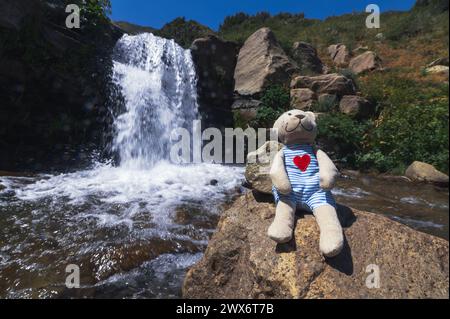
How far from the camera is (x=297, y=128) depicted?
2.92 meters

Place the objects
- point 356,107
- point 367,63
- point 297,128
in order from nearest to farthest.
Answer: point 297,128 → point 356,107 → point 367,63

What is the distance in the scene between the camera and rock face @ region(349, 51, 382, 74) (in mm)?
17953

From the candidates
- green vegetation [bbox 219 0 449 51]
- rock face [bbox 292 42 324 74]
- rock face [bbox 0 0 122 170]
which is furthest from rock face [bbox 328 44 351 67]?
rock face [bbox 0 0 122 170]

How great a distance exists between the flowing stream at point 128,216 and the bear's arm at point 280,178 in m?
0.98

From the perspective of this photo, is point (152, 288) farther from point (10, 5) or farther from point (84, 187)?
point (10, 5)

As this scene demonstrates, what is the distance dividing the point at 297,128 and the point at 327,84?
1149 centimetres

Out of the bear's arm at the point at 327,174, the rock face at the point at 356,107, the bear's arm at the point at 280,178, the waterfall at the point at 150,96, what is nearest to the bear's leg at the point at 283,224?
the bear's arm at the point at 280,178

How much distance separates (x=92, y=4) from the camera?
11.9m

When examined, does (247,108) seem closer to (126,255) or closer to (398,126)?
(398,126)

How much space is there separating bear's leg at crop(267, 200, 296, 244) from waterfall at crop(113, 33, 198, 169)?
27.1 ft

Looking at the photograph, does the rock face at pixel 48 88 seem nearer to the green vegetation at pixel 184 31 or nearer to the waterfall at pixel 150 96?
the waterfall at pixel 150 96

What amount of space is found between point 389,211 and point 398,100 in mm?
8262

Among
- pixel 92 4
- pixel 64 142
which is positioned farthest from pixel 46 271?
pixel 92 4

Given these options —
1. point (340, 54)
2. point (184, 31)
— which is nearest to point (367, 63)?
point (340, 54)
